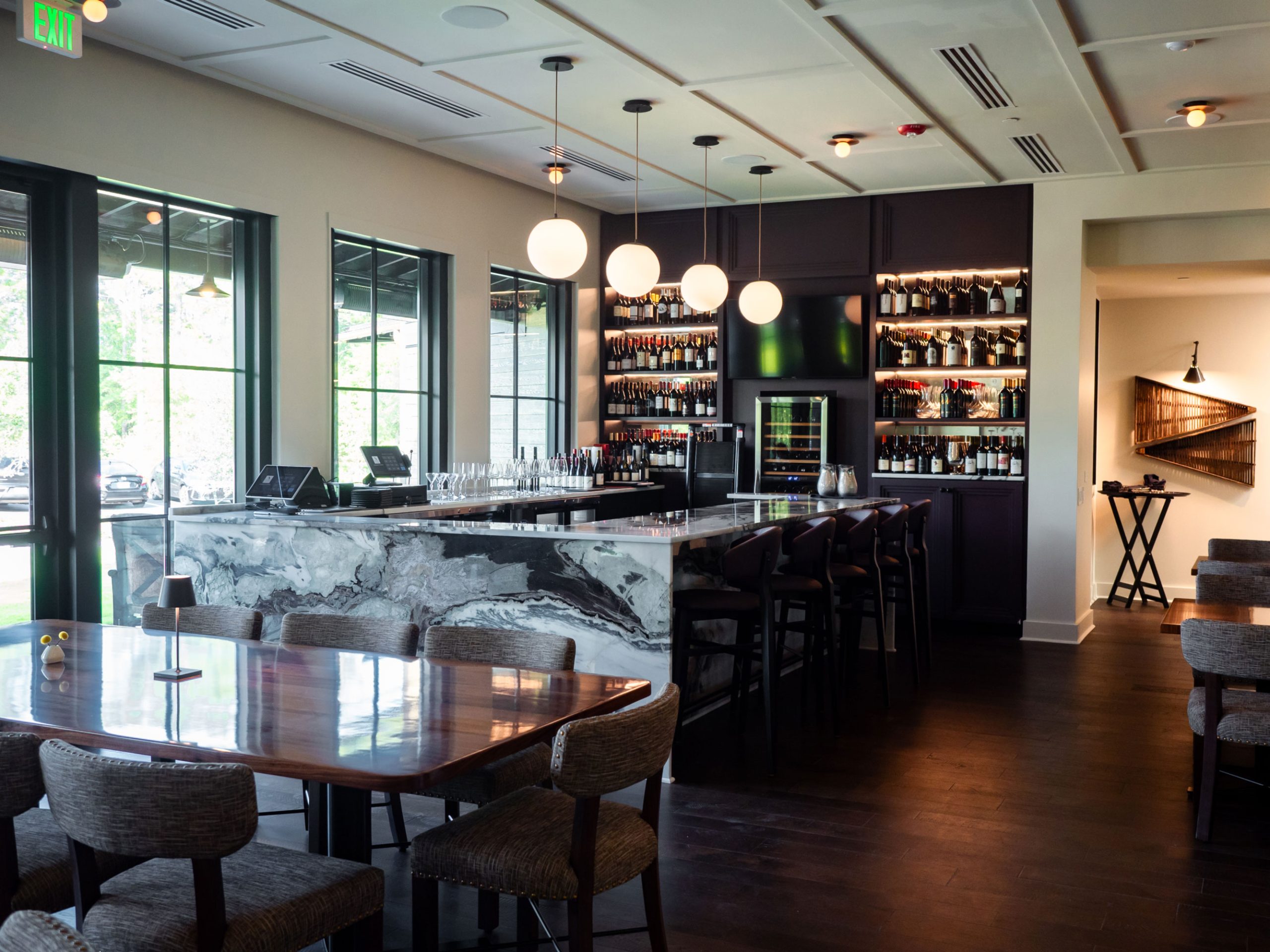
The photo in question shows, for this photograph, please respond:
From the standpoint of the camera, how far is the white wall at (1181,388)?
31.5 ft

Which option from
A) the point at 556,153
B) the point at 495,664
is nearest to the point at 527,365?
the point at 556,153

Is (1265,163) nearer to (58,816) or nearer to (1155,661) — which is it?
(1155,661)

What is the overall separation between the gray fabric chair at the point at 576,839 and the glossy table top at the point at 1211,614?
2255mm

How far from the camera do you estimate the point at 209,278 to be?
19.4ft

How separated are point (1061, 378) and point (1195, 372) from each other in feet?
8.84

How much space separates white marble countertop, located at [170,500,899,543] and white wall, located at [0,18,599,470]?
909 millimetres

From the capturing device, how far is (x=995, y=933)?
3.07m

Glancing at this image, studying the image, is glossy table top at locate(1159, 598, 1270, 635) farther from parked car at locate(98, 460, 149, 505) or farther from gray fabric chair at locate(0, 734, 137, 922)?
parked car at locate(98, 460, 149, 505)

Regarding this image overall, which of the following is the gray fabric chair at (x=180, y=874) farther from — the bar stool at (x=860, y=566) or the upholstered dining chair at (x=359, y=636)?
the bar stool at (x=860, y=566)

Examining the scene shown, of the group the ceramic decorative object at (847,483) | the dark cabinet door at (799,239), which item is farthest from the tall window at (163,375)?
the dark cabinet door at (799,239)

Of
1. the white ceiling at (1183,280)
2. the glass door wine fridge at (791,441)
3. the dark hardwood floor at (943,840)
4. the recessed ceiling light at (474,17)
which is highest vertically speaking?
the recessed ceiling light at (474,17)

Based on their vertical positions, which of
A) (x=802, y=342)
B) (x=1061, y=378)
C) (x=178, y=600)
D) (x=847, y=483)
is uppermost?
(x=802, y=342)

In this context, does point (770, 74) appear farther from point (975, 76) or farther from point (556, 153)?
point (556, 153)

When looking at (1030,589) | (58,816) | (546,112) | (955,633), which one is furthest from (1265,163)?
(58,816)
